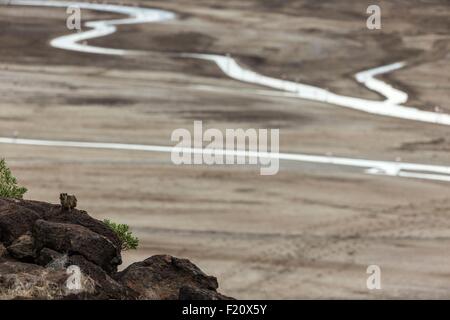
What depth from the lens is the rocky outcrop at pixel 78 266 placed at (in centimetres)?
1027

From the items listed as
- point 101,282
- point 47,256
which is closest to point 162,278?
point 101,282

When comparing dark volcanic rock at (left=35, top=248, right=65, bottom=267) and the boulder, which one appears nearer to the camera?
the boulder

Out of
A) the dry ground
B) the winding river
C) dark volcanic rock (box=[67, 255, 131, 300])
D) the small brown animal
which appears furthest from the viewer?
the winding river

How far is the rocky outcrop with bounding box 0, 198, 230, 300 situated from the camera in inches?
404

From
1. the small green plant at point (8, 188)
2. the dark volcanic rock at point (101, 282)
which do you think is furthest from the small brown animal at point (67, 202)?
the small green plant at point (8, 188)

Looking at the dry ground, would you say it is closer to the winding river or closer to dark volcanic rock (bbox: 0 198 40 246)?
the winding river

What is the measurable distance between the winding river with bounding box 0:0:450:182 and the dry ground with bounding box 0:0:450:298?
816mm

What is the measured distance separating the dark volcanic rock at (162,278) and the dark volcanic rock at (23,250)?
0.99m

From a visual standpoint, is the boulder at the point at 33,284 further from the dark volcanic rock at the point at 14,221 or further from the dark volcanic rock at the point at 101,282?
the dark volcanic rock at the point at 14,221

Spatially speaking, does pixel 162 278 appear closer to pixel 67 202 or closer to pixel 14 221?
pixel 67 202

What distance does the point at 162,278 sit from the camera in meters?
11.2

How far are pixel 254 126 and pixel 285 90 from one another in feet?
23.9

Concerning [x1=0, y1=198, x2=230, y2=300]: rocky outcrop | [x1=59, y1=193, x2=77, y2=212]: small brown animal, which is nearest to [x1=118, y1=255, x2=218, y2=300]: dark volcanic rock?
[x1=0, y1=198, x2=230, y2=300]: rocky outcrop

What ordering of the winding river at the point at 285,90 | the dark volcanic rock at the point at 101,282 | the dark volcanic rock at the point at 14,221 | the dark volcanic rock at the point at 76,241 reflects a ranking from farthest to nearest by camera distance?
the winding river at the point at 285,90
the dark volcanic rock at the point at 14,221
the dark volcanic rock at the point at 76,241
the dark volcanic rock at the point at 101,282
